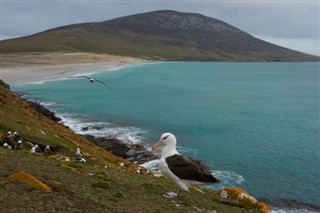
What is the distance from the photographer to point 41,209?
454 inches

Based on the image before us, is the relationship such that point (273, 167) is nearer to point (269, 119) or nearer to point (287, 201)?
point (287, 201)

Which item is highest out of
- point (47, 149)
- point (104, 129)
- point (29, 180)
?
point (29, 180)

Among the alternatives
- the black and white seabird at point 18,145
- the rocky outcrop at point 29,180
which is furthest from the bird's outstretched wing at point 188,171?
the black and white seabird at point 18,145

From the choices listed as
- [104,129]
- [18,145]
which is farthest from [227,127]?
[18,145]

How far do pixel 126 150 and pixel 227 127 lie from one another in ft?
A: 87.4

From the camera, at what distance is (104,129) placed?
212 ft

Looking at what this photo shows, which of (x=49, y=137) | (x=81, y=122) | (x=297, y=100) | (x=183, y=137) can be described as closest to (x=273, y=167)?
(x=183, y=137)

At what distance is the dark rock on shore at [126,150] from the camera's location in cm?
4752

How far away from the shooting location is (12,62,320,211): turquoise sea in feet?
144

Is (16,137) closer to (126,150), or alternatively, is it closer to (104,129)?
(126,150)

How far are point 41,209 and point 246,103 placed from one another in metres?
Result: 98.3

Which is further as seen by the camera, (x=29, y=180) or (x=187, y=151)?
(x=187, y=151)

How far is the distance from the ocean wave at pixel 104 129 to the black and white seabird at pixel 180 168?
135 ft

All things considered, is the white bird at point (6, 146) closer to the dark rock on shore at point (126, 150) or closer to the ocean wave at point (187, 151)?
the dark rock on shore at point (126, 150)
